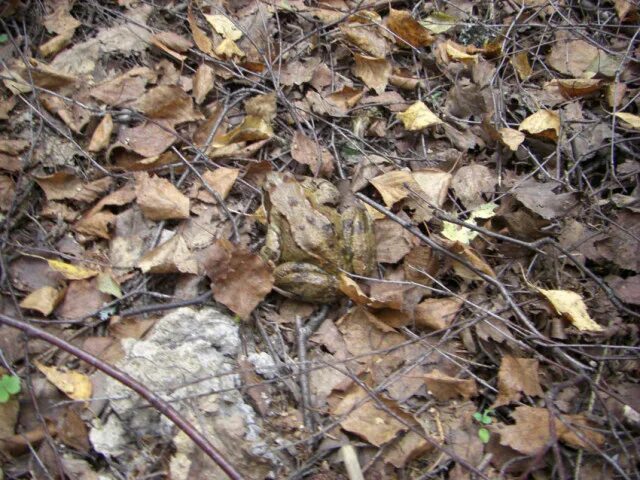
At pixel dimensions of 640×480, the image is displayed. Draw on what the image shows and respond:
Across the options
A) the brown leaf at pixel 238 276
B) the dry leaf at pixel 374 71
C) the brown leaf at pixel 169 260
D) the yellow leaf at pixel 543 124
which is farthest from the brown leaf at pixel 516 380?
the dry leaf at pixel 374 71

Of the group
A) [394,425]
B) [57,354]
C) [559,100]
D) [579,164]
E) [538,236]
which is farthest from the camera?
[559,100]

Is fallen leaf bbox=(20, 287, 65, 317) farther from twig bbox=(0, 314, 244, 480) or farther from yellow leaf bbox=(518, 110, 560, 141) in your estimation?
yellow leaf bbox=(518, 110, 560, 141)

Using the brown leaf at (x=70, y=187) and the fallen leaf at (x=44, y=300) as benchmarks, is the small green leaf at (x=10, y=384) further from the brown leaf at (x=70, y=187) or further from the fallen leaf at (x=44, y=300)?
the brown leaf at (x=70, y=187)

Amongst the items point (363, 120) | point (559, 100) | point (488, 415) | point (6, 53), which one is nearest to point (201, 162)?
point (363, 120)

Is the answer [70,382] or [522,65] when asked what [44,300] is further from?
[522,65]

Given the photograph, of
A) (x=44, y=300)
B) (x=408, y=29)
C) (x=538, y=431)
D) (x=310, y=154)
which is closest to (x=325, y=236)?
(x=310, y=154)

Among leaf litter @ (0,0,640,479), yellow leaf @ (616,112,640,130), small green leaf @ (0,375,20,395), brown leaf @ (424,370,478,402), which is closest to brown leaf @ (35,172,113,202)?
leaf litter @ (0,0,640,479)

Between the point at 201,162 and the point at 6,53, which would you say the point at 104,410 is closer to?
the point at 201,162
